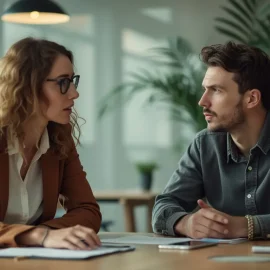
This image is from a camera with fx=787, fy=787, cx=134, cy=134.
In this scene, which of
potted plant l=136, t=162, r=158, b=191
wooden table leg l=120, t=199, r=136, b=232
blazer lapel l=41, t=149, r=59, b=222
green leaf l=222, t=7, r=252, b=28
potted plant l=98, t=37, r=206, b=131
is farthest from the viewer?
potted plant l=136, t=162, r=158, b=191

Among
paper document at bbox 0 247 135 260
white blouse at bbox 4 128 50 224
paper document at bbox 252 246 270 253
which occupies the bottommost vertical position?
paper document at bbox 252 246 270 253

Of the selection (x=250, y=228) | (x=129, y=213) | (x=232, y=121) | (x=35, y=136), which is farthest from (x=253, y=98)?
(x=129, y=213)

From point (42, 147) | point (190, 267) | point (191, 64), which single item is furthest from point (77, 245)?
point (191, 64)

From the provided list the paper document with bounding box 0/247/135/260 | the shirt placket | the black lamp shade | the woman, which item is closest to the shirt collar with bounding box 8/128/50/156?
the woman

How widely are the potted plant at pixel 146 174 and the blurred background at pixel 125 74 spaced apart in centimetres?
28

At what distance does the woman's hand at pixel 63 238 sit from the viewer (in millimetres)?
2193

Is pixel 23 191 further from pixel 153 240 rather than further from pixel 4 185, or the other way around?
pixel 153 240

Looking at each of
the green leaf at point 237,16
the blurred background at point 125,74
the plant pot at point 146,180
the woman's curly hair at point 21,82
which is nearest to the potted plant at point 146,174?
the plant pot at point 146,180

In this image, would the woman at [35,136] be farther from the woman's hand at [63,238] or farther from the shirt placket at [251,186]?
the shirt placket at [251,186]

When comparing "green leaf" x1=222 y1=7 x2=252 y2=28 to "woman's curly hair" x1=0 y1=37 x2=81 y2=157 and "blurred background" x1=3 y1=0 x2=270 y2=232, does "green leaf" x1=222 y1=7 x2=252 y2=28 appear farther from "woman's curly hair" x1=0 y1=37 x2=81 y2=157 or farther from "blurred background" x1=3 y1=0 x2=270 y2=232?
"woman's curly hair" x1=0 y1=37 x2=81 y2=157

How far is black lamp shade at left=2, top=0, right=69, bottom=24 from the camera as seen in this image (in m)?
4.41

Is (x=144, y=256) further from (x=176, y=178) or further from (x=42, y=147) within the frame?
(x=176, y=178)

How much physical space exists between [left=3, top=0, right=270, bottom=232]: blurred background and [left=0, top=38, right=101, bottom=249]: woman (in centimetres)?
395

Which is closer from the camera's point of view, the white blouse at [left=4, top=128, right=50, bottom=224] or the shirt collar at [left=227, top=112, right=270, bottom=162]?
the white blouse at [left=4, top=128, right=50, bottom=224]
